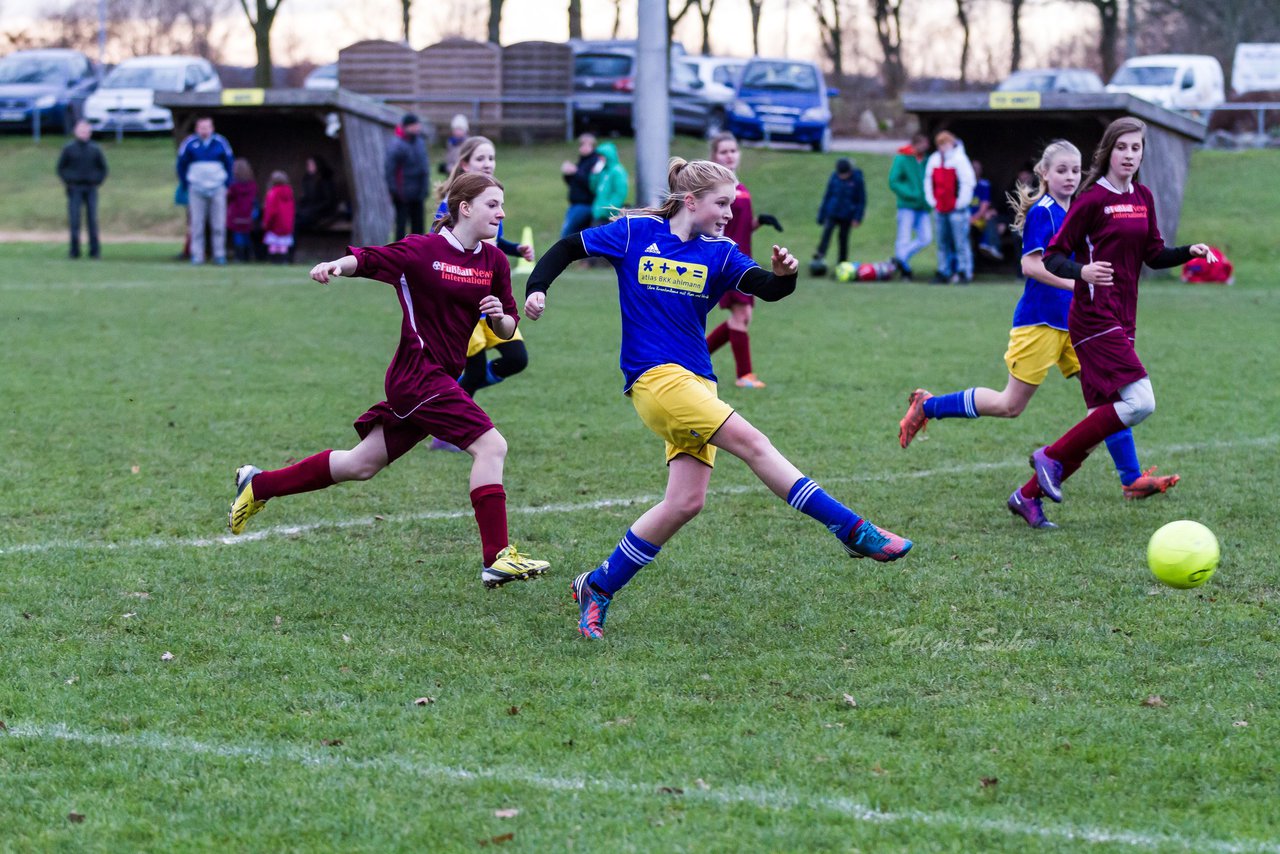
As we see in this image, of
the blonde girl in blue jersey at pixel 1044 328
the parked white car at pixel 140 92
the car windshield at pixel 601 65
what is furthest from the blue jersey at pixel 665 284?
the parked white car at pixel 140 92

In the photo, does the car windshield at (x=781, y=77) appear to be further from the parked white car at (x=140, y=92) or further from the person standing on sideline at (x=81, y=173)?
the person standing on sideline at (x=81, y=173)

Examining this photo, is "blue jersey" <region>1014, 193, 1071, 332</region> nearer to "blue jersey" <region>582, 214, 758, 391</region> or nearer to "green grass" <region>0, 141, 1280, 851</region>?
"green grass" <region>0, 141, 1280, 851</region>

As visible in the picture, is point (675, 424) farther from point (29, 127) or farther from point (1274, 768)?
point (29, 127)

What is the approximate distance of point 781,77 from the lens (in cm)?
3250

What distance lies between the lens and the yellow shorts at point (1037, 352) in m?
7.18

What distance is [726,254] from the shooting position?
17.0 feet

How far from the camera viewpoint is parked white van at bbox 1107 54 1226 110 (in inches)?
1271

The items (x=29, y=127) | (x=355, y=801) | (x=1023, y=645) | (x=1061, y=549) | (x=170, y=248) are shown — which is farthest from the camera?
(x=29, y=127)

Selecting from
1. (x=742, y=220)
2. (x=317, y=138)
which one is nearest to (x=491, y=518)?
(x=742, y=220)

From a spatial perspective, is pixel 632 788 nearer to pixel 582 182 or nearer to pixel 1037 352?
pixel 1037 352

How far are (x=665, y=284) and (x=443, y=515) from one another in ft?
7.60

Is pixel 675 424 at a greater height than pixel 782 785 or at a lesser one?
greater

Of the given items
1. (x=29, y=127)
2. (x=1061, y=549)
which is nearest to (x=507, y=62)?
(x=29, y=127)

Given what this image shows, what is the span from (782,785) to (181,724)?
5.77 feet
